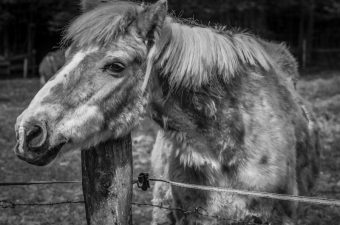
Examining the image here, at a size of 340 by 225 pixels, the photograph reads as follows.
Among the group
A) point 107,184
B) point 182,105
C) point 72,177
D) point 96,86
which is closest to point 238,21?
point 72,177

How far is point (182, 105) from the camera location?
3.38 metres

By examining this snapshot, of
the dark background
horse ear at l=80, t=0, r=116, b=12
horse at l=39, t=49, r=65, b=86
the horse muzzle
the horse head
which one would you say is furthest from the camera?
the dark background

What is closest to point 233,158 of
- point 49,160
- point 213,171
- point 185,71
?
point 213,171

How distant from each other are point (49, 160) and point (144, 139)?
6844mm

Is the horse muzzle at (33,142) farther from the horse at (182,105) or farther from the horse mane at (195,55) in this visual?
the horse mane at (195,55)

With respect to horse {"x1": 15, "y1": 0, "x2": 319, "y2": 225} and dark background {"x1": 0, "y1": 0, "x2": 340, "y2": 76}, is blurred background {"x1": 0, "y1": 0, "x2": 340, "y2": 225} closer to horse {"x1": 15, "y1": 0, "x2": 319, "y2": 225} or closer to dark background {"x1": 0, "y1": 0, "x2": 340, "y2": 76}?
dark background {"x1": 0, "y1": 0, "x2": 340, "y2": 76}

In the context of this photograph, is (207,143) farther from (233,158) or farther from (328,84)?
(328,84)

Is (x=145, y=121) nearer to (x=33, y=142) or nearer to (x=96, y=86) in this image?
(x=96, y=86)

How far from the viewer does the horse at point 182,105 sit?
9.69ft

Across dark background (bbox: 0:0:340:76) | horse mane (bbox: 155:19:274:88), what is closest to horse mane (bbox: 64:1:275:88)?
horse mane (bbox: 155:19:274:88)

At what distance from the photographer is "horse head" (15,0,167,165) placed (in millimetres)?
2803

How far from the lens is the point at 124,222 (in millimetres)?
2980

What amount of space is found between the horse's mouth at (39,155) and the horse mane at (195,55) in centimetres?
90

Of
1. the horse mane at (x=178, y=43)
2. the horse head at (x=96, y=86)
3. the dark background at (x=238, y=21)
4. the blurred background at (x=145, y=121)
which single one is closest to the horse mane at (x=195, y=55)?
the horse mane at (x=178, y=43)
